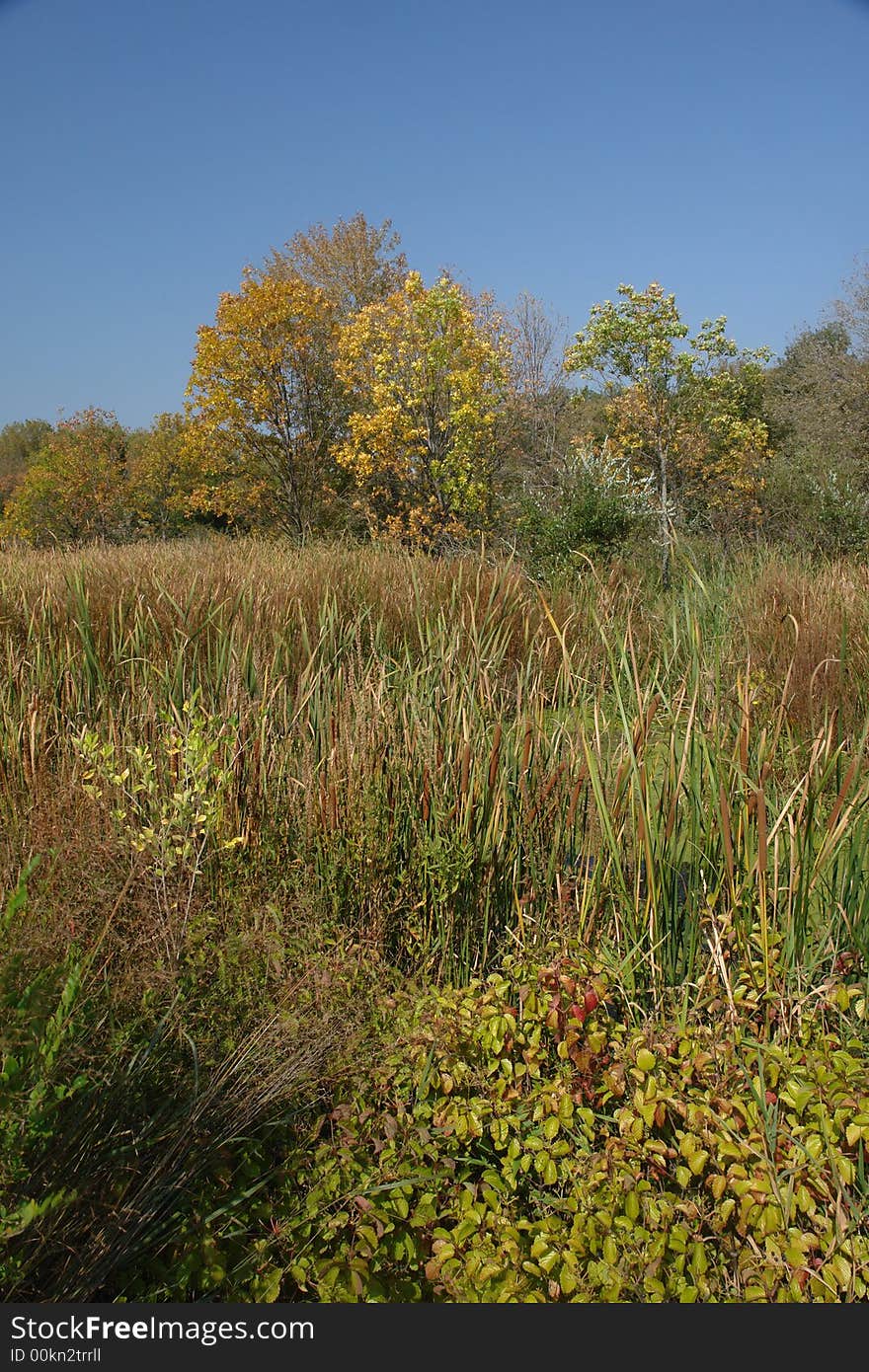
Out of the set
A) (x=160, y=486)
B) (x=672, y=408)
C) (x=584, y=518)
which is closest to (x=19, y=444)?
(x=160, y=486)

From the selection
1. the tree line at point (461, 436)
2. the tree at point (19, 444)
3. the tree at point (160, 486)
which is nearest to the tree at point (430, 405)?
the tree line at point (461, 436)

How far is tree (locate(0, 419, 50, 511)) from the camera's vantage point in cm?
3706

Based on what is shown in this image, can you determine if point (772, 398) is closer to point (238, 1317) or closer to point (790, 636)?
point (790, 636)

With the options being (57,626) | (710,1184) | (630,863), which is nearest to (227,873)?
(630,863)

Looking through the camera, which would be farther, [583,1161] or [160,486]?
[160,486]

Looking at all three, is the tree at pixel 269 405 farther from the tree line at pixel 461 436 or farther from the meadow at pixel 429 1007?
the meadow at pixel 429 1007

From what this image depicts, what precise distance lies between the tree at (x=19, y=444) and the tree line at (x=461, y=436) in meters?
14.4

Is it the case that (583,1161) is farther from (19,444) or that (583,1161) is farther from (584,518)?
(19,444)

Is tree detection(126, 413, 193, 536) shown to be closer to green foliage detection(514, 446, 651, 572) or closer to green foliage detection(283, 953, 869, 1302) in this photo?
green foliage detection(514, 446, 651, 572)

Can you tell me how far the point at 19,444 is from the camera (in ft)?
129

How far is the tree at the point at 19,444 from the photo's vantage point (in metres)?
37.1

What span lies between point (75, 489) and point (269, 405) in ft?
26.6

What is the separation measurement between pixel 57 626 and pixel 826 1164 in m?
3.67

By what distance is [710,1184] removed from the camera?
177 centimetres
